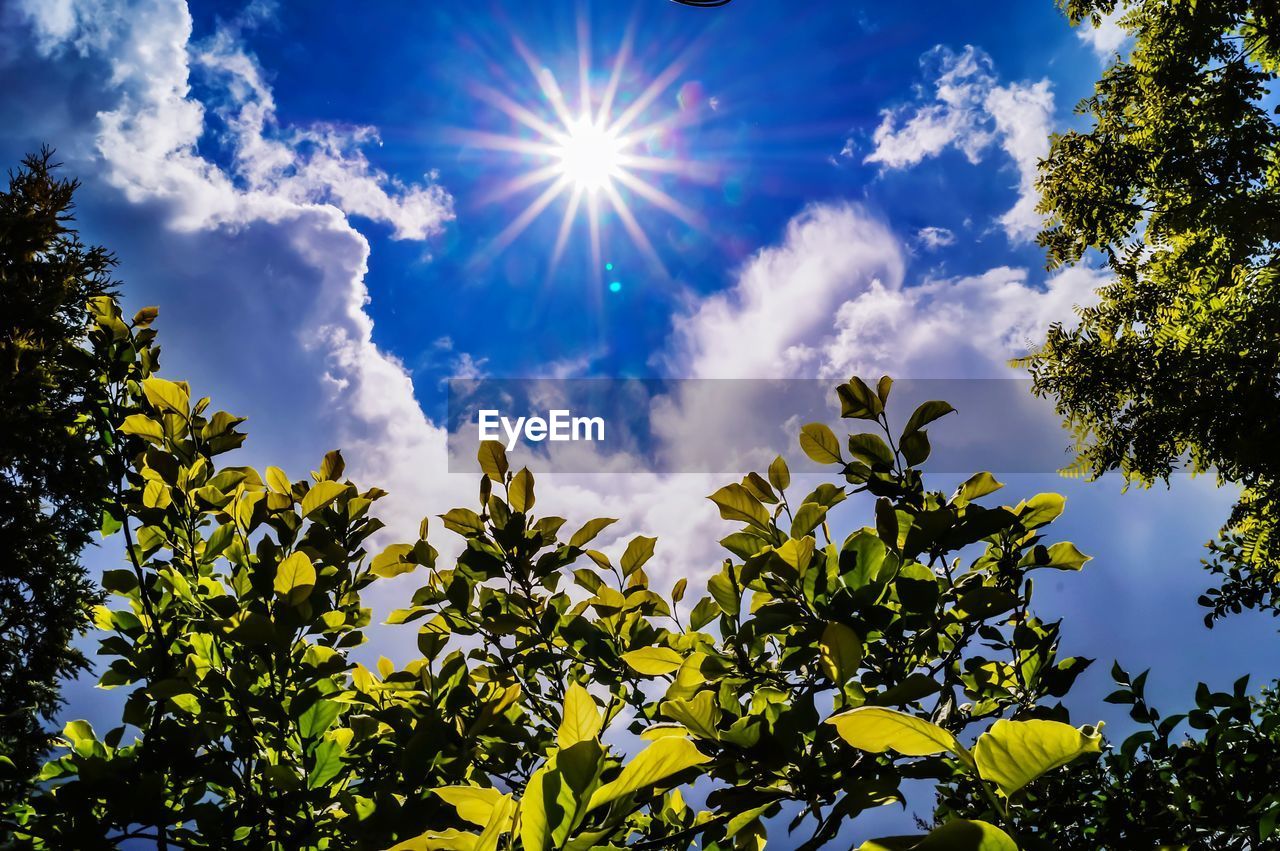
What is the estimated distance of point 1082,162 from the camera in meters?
8.16

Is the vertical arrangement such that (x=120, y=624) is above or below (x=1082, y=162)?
below

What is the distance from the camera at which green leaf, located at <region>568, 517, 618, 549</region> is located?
1674 mm

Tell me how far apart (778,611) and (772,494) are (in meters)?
0.33

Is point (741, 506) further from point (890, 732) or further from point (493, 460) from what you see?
point (890, 732)

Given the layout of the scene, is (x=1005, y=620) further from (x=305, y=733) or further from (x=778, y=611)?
(x=305, y=733)

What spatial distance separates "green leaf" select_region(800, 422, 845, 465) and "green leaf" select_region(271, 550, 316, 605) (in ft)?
3.86

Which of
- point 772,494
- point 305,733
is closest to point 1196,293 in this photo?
point 772,494

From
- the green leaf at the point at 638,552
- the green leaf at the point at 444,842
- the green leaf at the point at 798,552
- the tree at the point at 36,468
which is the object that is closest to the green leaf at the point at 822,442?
the green leaf at the point at 798,552

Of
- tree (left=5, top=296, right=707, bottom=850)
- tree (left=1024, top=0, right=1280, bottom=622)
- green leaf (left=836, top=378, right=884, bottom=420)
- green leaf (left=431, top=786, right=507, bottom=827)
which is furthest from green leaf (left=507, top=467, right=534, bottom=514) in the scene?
tree (left=1024, top=0, right=1280, bottom=622)

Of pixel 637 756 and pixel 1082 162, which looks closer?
pixel 637 756

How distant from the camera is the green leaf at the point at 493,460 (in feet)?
5.37

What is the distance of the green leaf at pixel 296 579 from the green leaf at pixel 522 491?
0.48 meters

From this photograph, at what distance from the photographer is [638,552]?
5.77 feet

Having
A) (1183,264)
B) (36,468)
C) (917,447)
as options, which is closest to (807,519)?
(917,447)
